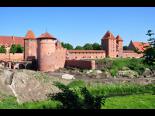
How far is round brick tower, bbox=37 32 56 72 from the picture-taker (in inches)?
1594

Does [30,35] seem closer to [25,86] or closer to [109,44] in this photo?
[109,44]

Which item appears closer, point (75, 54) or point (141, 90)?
point (141, 90)

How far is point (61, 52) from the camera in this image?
4334cm

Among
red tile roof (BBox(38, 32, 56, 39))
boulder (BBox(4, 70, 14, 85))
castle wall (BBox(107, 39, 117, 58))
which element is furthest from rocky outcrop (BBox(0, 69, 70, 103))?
castle wall (BBox(107, 39, 117, 58))

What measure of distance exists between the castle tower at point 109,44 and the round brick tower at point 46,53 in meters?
15.2

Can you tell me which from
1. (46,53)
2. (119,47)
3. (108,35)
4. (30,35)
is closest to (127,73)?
(46,53)

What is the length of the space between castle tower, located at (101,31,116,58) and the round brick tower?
15.2 metres

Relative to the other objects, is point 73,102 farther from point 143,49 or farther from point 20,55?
point 20,55

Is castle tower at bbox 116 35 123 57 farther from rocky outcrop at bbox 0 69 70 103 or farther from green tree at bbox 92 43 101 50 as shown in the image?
rocky outcrop at bbox 0 69 70 103

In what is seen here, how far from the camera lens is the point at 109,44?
5450cm
